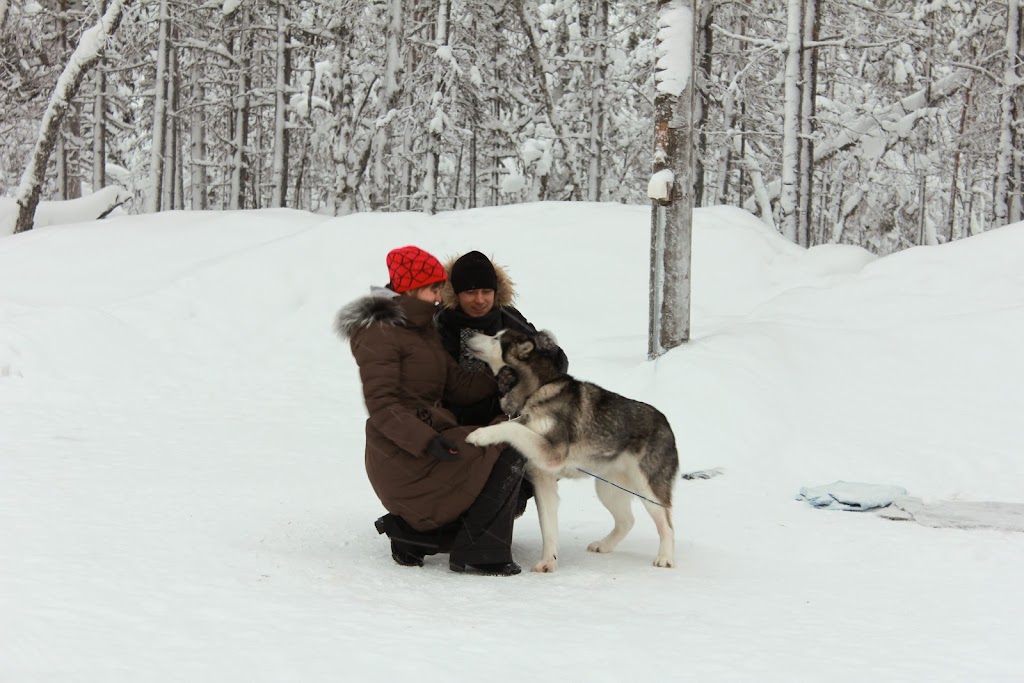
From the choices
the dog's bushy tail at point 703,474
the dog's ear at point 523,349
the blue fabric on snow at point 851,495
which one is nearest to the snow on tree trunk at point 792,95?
the dog's bushy tail at point 703,474

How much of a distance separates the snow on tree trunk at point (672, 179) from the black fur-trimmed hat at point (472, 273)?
15.2ft

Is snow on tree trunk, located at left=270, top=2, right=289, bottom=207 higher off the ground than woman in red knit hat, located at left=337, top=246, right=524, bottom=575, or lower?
higher

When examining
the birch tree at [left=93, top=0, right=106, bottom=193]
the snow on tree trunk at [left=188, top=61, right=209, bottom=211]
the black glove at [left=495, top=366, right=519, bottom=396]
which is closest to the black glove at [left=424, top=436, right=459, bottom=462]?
the black glove at [left=495, top=366, right=519, bottom=396]

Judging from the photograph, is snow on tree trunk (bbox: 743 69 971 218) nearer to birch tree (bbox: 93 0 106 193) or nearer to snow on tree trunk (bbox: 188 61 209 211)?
snow on tree trunk (bbox: 188 61 209 211)

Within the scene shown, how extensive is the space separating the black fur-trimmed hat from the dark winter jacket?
0.21 ft

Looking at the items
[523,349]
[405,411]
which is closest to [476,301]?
[523,349]

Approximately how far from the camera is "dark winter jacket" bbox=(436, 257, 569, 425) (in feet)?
16.1

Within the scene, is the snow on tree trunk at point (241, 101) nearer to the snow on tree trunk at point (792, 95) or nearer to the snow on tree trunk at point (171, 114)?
the snow on tree trunk at point (171, 114)

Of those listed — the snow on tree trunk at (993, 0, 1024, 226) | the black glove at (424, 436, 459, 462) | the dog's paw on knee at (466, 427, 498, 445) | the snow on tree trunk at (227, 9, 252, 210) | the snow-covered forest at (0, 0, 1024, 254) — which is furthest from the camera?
the snow on tree trunk at (227, 9, 252, 210)

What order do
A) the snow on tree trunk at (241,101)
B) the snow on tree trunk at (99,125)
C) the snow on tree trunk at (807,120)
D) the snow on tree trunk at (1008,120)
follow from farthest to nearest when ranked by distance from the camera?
1. the snow on tree trunk at (99,125)
2. the snow on tree trunk at (241,101)
3. the snow on tree trunk at (807,120)
4. the snow on tree trunk at (1008,120)

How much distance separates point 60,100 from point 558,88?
11.2m

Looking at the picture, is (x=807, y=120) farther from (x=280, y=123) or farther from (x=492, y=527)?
(x=492, y=527)

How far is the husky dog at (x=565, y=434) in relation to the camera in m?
4.52

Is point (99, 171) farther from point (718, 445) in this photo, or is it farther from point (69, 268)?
point (718, 445)
